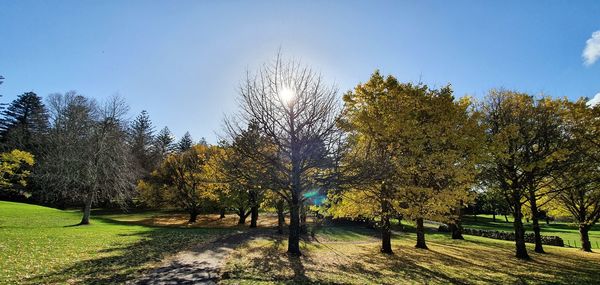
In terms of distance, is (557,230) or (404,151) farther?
(557,230)

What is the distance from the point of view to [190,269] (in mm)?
11836

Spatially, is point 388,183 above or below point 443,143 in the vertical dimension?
below

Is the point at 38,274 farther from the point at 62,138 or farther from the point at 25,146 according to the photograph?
the point at 25,146

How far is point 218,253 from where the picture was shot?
Result: 15742mm

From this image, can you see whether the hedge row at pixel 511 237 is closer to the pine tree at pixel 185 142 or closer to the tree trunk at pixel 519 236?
the tree trunk at pixel 519 236

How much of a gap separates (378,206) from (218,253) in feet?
28.4

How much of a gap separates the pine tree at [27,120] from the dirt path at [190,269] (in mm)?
53936

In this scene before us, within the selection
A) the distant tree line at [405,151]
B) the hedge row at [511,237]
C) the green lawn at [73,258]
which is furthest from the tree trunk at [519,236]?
the green lawn at [73,258]

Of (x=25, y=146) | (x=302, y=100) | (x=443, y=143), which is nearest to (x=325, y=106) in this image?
(x=302, y=100)

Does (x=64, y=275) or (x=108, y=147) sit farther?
(x=108, y=147)

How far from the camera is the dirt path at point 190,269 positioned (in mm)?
10180

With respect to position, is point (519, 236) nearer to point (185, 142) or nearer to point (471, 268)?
point (471, 268)

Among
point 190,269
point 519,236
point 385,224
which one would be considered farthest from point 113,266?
point 519,236

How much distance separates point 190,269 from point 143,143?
65004 mm
